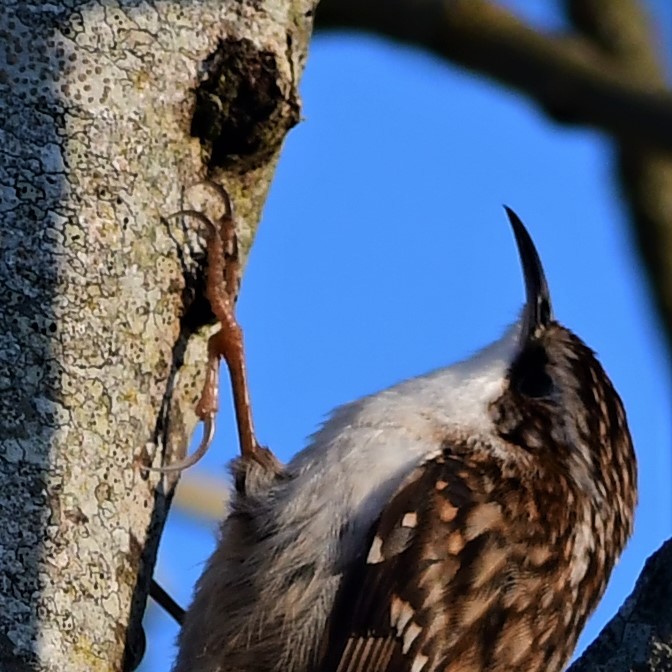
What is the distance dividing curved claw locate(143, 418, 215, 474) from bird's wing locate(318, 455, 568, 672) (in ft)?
0.98

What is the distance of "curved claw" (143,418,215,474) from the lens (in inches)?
77.3

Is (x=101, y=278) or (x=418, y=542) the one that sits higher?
(x=101, y=278)

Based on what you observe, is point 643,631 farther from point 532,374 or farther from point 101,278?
point 532,374

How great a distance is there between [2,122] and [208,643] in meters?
0.88

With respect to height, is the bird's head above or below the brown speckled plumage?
above

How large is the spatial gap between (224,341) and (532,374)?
27.4 inches

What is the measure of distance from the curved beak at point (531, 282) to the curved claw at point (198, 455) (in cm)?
84

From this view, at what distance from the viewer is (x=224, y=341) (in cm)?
226

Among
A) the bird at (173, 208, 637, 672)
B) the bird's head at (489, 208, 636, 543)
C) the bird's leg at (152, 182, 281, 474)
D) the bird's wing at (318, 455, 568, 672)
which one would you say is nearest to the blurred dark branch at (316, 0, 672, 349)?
the bird's head at (489, 208, 636, 543)

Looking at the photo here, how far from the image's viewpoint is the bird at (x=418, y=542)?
225 cm

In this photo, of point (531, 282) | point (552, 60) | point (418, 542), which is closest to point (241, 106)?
→ point (418, 542)

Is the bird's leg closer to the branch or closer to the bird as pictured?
the bird

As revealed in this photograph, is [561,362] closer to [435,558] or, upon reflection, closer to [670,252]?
[435,558]

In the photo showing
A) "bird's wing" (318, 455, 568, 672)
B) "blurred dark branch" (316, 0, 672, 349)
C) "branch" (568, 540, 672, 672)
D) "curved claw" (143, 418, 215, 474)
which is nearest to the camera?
"branch" (568, 540, 672, 672)
